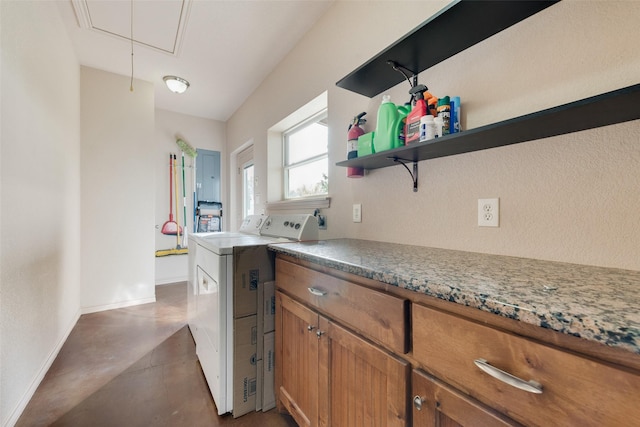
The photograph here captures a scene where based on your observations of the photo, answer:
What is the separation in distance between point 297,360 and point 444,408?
29.4 inches

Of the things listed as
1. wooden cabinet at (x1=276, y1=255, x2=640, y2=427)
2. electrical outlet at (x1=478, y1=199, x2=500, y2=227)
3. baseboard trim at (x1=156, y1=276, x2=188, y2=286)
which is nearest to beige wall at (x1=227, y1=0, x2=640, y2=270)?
electrical outlet at (x1=478, y1=199, x2=500, y2=227)

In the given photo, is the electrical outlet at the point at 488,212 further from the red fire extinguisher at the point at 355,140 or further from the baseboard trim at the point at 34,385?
the baseboard trim at the point at 34,385

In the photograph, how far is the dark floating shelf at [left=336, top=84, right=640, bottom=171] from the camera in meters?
0.66

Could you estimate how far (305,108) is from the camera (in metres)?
2.25

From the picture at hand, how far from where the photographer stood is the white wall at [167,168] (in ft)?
12.5

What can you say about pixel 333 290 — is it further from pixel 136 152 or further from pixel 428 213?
pixel 136 152

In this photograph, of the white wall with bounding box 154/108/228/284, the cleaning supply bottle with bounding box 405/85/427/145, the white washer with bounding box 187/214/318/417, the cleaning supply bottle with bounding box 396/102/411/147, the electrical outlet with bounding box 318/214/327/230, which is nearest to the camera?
the cleaning supply bottle with bounding box 405/85/427/145

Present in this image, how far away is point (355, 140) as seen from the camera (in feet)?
4.91

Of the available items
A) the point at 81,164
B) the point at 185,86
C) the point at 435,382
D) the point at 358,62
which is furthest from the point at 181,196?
the point at 435,382

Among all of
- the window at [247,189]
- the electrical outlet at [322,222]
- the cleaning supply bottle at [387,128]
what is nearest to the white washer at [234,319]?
the electrical outlet at [322,222]

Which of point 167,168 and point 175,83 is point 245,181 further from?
point 175,83

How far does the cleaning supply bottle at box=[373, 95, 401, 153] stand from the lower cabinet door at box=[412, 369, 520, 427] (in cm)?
95

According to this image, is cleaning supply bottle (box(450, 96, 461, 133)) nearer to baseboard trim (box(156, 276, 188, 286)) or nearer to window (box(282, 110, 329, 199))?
window (box(282, 110, 329, 199))

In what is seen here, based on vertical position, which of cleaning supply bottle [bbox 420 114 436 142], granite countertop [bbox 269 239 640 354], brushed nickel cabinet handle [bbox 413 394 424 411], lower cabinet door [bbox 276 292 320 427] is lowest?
lower cabinet door [bbox 276 292 320 427]
